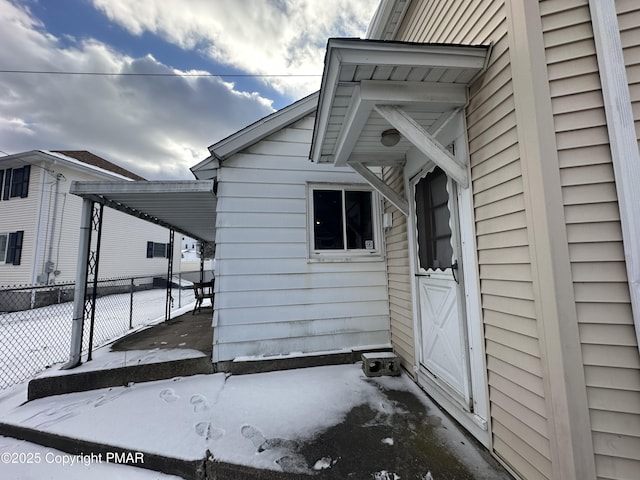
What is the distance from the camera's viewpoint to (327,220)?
3781mm

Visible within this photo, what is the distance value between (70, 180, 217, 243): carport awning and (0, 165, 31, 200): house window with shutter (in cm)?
958

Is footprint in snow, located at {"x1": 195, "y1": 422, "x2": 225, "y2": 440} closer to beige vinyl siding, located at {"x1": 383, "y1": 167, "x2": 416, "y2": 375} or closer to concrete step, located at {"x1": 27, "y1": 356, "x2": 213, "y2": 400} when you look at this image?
concrete step, located at {"x1": 27, "y1": 356, "x2": 213, "y2": 400}

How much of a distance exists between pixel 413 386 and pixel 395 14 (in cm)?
455

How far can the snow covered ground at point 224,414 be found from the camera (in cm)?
194

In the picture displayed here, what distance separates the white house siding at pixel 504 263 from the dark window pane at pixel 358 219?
2021 mm

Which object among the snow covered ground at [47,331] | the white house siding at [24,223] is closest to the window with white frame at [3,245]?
the white house siding at [24,223]

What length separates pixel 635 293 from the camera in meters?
1.23

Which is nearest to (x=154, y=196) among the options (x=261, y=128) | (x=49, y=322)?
(x=261, y=128)

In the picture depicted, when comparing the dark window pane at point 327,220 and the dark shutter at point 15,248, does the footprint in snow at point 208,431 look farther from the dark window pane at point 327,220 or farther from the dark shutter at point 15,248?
the dark shutter at point 15,248

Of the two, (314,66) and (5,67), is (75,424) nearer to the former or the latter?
(314,66)

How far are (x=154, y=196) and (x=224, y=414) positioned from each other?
2830 mm

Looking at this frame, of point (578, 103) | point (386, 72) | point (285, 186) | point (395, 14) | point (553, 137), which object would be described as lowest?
point (553, 137)

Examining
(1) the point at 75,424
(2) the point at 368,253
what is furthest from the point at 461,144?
(1) the point at 75,424

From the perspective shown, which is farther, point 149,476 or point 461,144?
point 461,144
